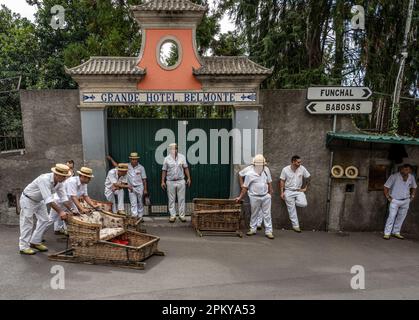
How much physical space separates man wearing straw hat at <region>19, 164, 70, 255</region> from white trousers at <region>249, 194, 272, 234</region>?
4.05 m

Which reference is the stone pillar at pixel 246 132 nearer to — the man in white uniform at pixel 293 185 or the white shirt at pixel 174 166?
the man in white uniform at pixel 293 185

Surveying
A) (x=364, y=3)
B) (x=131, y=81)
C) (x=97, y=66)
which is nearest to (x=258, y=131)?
(x=131, y=81)

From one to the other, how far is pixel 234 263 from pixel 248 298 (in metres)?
1.49

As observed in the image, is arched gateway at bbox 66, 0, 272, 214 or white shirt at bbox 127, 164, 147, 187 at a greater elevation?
arched gateway at bbox 66, 0, 272, 214

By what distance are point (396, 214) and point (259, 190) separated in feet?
11.2

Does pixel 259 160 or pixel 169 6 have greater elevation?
pixel 169 6

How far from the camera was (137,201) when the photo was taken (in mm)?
8977

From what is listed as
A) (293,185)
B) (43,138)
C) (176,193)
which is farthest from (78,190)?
(293,185)

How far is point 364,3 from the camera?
1344cm

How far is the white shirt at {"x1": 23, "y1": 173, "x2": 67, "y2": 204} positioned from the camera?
6.54 meters

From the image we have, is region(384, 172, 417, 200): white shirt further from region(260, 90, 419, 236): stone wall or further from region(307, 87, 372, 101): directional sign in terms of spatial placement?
region(307, 87, 372, 101): directional sign

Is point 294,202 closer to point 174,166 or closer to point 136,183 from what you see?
point 174,166
